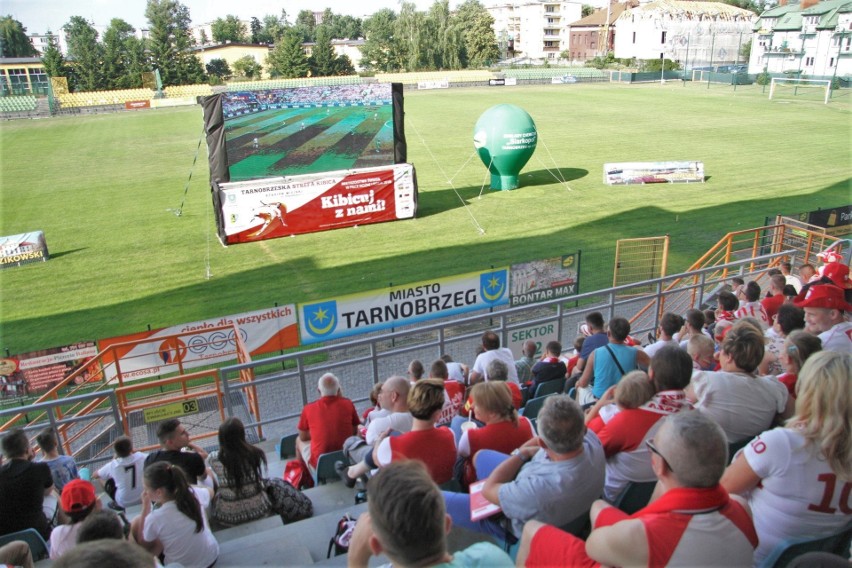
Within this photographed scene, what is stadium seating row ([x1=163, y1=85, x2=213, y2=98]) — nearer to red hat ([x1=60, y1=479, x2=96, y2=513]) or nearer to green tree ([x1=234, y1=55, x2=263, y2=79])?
green tree ([x1=234, y1=55, x2=263, y2=79])

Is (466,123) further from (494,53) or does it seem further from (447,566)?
(494,53)

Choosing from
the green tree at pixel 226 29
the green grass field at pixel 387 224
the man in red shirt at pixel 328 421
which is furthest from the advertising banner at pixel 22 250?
the green tree at pixel 226 29

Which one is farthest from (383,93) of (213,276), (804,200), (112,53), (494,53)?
(494,53)

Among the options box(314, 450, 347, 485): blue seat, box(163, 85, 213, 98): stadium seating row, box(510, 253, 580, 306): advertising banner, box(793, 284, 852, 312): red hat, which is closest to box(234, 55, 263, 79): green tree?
box(163, 85, 213, 98): stadium seating row

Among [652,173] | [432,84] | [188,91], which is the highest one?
[188,91]

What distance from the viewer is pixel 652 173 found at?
973 inches

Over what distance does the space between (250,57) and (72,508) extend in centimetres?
9606

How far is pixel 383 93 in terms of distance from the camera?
19594mm

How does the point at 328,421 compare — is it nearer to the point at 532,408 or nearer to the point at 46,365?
the point at 532,408

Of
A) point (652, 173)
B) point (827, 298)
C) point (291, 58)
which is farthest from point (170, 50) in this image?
point (827, 298)

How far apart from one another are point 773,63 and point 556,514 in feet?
290

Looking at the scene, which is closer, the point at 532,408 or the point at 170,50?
the point at 532,408

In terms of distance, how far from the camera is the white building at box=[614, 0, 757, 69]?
9038 cm

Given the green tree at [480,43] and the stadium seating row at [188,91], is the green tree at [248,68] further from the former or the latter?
the green tree at [480,43]
